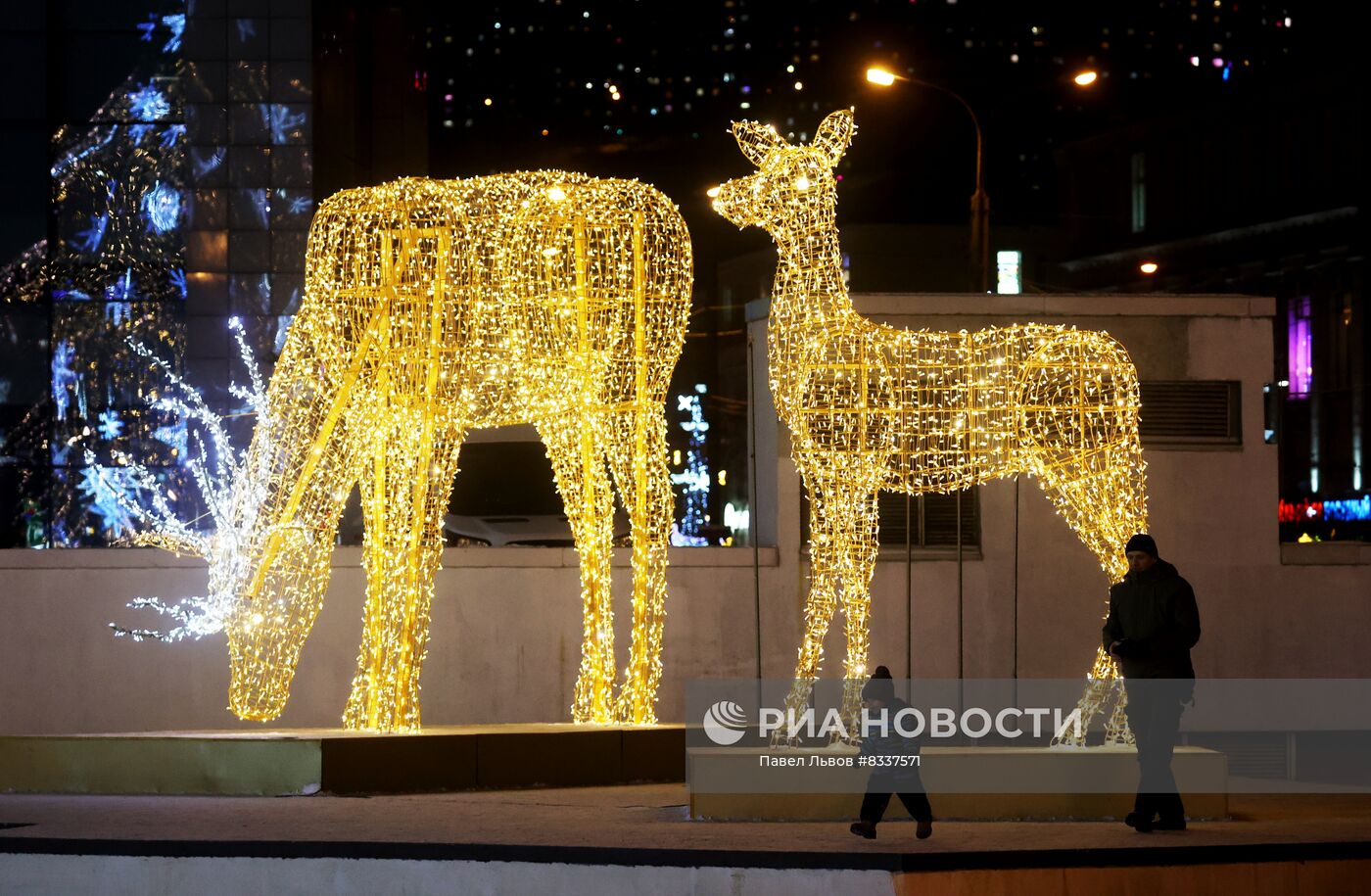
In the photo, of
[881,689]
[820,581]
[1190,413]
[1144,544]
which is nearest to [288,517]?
[820,581]

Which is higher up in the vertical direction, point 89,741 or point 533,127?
point 533,127

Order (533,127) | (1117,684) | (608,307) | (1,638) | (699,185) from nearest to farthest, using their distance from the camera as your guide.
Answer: (1117,684)
(608,307)
(1,638)
(533,127)
(699,185)

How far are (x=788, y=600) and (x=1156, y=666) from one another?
534 centimetres

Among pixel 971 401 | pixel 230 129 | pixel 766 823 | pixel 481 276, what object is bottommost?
pixel 766 823

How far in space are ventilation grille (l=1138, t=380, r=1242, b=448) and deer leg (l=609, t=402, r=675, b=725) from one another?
4.38 meters

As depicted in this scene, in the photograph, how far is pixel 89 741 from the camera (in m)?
11.8

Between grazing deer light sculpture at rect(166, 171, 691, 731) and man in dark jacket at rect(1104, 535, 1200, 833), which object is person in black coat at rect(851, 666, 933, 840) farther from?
grazing deer light sculpture at rect(166, 171, 691, 731)

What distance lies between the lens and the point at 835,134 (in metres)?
11.7

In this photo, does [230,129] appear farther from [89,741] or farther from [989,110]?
[989,110]

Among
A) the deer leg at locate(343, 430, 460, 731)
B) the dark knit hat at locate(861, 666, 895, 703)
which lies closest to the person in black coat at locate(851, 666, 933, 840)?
the dark knit hat at locate(861, 666, 895, 703)

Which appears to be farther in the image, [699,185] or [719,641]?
[699,185]

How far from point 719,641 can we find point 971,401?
391 centimetres

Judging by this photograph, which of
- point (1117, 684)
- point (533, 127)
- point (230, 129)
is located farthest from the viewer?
point (533, 127)

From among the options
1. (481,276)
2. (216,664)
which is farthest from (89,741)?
(481,276)
